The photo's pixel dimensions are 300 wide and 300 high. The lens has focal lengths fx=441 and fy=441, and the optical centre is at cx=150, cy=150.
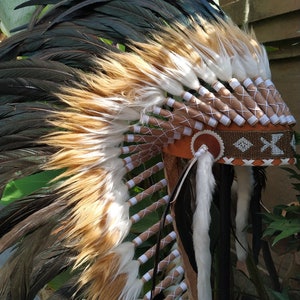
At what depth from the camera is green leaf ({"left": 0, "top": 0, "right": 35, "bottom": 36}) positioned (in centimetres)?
170

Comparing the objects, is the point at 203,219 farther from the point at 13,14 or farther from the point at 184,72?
the point at 13,14

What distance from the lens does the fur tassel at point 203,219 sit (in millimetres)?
983

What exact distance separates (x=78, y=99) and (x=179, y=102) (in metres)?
0.24

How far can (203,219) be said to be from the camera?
0.98 m

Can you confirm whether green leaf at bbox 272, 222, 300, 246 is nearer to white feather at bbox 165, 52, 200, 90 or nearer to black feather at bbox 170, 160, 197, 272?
black feather at bbox 170, 160, 197, 272

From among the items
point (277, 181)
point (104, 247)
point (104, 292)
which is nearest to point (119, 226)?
point (104, 247)

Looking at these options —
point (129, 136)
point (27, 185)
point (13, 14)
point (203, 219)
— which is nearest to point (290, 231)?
point (203, 219)

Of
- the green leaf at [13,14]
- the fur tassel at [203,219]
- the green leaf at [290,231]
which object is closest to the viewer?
the fur tassel at [203,219]

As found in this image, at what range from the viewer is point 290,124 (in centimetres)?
102

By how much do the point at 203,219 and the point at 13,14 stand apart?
47.7 inches

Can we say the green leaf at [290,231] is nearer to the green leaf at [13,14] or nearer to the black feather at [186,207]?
the black feather at [186,207]

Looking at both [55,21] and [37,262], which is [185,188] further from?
[55,21]

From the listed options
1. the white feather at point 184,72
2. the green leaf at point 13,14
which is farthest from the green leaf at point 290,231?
the green leaf at point 13,14

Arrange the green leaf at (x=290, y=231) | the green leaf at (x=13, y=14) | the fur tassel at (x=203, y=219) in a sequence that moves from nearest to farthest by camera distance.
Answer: the fur tassel at (x=203, y=219) → the green leaf at (x=290, y=231) → the green leaf at (x=13, y=14)
